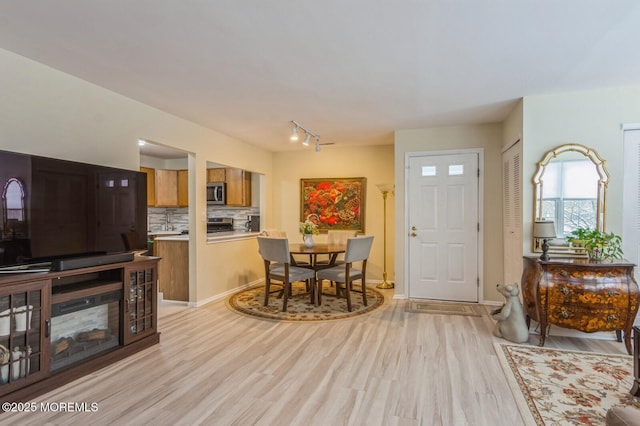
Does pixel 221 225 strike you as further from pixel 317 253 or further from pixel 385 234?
pixel 385 234

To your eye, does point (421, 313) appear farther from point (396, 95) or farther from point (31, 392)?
point (31, 392)

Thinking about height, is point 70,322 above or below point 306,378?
above

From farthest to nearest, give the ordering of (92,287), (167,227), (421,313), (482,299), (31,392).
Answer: (167,227), (482,299), (421,313), (92,287), (31,392)

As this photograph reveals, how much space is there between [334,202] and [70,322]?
4174 millimetres

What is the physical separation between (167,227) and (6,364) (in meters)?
4.81

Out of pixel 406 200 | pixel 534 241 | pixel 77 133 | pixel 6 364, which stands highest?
pixel 77 133

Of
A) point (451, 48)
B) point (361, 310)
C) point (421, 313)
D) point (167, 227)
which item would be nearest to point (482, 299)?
point (421, 313)

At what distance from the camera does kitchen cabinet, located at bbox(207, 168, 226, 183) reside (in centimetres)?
616

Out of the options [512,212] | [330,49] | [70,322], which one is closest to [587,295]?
[512,212]

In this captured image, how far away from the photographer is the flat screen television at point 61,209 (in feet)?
7.45

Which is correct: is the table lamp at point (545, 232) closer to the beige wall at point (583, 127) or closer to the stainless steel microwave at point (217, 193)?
the beige wall at point (583, 127)

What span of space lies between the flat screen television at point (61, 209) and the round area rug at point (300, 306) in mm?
1622

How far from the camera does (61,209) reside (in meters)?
2.56

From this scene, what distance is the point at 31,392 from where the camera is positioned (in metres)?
2.23
